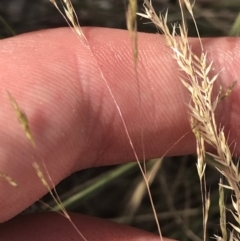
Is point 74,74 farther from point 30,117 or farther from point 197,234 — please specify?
point 197,234

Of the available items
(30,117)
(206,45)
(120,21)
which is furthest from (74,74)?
(120,21)

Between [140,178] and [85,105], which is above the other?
[85,105]

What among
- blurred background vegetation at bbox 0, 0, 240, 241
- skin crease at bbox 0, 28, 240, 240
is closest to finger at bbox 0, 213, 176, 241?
skin crease at bbox 0, 28, 240, 240

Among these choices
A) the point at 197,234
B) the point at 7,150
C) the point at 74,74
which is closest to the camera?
the point at 7,150

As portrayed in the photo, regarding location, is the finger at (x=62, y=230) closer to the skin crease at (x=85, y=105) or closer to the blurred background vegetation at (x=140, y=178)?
the skin crease at (x=85, y=105)

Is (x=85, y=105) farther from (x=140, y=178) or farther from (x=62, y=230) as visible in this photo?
(x=140, y=178)

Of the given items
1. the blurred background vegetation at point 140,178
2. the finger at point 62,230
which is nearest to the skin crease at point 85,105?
the finger at point 62,230

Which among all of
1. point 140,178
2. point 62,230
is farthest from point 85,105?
point 140,178
